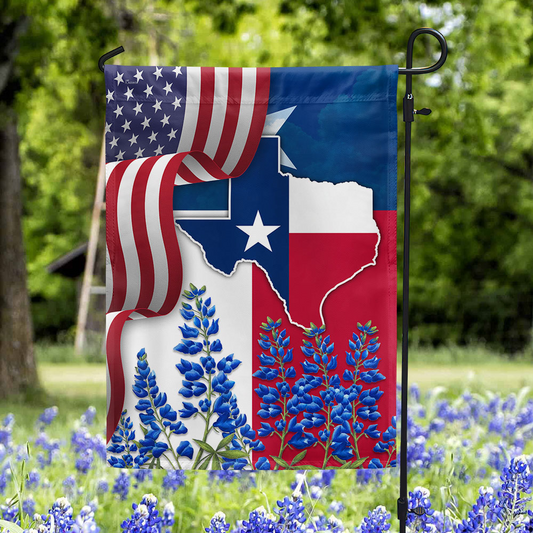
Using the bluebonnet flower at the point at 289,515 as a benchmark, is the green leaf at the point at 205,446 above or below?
above

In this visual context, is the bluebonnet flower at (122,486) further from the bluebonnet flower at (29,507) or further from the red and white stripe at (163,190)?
the red and white stripe at (163,190)

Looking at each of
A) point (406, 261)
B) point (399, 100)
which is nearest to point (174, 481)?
point (406, 261)

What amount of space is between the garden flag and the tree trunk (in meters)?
5.38

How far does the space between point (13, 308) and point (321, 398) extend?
5.71 m

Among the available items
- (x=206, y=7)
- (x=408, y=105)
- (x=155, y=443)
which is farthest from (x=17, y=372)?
(x=408, y=105)

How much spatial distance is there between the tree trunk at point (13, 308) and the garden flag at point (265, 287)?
17.7 feet

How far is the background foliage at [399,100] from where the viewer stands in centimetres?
807

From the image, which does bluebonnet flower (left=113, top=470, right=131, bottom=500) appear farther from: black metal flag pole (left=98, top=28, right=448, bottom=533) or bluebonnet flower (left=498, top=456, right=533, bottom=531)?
bluebonnet flower (left=498, top=456, right=533, bottom=531)

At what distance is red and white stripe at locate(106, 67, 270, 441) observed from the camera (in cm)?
231

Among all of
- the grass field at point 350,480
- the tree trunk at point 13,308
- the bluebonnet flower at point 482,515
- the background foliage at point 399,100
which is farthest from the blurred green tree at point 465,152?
the bluebonnet flower at point 482,515

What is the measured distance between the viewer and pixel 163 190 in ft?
→ 7.47

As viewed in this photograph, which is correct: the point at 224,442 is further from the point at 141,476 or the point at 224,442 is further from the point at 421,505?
the point at 141,476

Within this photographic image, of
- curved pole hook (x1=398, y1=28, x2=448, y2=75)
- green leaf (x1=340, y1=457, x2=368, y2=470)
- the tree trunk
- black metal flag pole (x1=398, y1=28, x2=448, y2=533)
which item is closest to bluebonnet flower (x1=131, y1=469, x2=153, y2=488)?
green leaf (x1=340, y1=457, x2=368, y2=470)

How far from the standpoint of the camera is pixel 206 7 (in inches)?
332
